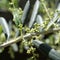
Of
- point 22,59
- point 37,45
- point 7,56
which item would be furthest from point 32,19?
point 22,59

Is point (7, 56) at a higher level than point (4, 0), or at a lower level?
lower

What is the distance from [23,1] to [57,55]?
388mm

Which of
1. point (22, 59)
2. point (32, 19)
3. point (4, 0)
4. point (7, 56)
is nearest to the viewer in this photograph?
point (32, 19)

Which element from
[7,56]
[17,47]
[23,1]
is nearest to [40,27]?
[23,1]

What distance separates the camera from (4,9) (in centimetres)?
182

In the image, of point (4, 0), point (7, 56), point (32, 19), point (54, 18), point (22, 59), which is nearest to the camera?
point (54, 18)

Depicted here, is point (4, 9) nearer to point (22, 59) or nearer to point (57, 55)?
point (22, 59)

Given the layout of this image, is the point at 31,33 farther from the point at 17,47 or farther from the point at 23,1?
the point at 17,47

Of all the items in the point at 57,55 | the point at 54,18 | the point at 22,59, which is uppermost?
the point at 54,18

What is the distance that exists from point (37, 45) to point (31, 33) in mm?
88

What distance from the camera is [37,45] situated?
0.96m

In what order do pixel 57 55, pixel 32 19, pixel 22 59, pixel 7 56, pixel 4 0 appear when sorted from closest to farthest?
pixel 57 55 < pixel 32 19 < pixel 4 0 < pixel 7 56 < pixel 22 59

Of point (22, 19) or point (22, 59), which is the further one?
point (22, 59)

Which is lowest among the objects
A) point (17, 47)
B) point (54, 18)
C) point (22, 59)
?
point (22, 59)
